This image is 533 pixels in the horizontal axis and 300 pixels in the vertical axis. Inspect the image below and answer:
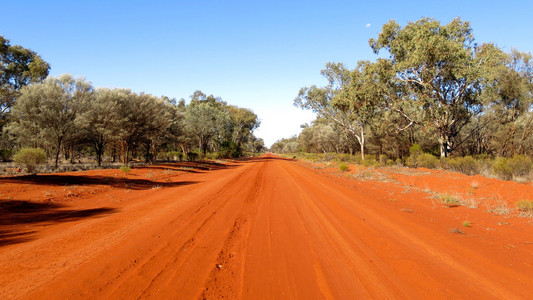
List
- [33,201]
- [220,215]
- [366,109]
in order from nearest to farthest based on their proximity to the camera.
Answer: [220,215], [33,201], [366,109]

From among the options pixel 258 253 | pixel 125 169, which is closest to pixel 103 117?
pixel 125 169

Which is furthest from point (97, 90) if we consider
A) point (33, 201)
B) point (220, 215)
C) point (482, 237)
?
point (482, 237)

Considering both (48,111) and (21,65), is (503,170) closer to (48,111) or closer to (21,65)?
(48,111)

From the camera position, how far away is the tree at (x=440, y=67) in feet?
64.8

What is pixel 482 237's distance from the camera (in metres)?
5.84

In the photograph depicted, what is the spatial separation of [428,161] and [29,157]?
2748 centimetres

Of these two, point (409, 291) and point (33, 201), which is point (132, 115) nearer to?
point (33, 201)

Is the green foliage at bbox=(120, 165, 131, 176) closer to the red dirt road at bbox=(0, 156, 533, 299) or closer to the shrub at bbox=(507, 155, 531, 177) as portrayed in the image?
the red dirt road at bbox=(0, 156, 533, 299)

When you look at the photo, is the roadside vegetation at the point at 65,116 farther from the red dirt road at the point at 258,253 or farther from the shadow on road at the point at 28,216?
the red dirt road at the point at 258,253

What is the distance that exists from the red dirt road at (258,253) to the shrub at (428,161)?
587 inches

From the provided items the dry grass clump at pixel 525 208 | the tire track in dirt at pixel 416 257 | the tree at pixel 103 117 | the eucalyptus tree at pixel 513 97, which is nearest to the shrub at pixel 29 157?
the tree at pixel 103 117

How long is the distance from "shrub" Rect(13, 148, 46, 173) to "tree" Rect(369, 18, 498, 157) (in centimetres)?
2601

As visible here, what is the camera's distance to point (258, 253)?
4727 millimetres

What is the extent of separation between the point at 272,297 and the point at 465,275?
3057 mm
